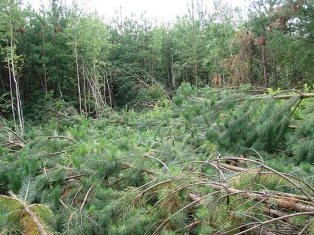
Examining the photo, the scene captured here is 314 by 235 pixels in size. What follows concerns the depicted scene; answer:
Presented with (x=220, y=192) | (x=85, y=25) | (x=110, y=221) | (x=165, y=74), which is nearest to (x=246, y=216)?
(x=220, y=192)

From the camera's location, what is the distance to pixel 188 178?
223cm

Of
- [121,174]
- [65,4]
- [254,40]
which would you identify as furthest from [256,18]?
[121,174]

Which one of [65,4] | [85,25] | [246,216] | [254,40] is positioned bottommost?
[246,216]

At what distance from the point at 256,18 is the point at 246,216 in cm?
1114

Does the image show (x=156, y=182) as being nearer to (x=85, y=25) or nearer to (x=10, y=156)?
(x=10, y=156)

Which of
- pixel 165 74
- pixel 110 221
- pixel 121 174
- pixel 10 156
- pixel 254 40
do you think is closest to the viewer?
pixel 110 221

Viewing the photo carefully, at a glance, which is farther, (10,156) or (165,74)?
(165,74)

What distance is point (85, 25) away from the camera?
14.2 m

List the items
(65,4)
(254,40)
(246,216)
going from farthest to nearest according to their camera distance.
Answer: (65,4), (254,40), (246,216)

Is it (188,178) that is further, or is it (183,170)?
(183,170)

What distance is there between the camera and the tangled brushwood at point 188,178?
75.4 inches

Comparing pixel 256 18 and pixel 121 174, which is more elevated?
pixel 256 18

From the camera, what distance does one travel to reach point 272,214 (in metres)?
2.08

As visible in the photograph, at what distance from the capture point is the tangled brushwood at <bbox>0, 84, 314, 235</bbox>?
1914 mm
